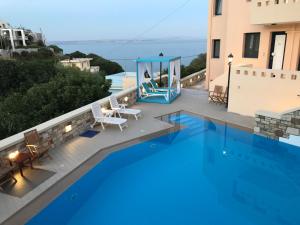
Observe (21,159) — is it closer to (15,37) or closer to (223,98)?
(223,98)

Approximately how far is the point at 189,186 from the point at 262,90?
6.13 m

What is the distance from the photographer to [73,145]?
898 centimetres

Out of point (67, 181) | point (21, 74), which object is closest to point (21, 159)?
point (67, 181)

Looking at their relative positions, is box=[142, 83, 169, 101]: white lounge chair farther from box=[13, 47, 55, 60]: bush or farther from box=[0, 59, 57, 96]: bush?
box=[13, 47, 55, 60]: bush

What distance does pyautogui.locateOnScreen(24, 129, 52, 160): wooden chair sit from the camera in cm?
748

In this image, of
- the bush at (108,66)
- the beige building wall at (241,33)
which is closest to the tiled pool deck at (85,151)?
the beige building wall at (241,33)

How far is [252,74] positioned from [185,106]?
13.2ft

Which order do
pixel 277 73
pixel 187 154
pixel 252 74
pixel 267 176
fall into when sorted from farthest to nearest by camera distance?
pixel 252 74 < pixel 277 73 < pixel 187 154 < pixel 267 176

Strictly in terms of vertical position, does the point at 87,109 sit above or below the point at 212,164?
above

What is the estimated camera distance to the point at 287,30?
13016 millimetres

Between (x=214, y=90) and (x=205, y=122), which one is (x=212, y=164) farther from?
(x=214, y=90)

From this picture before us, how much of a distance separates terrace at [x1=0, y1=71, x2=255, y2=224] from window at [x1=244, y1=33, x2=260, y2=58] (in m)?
3.81

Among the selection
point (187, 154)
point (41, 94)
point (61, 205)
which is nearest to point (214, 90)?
point (187, 154)

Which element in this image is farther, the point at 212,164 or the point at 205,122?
the point at 205,122
